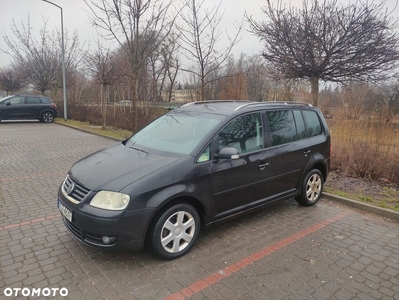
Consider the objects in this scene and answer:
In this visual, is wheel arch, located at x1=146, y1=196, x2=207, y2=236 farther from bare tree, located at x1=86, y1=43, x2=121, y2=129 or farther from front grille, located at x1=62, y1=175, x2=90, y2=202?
bare tree, located at x1=86, y1=43, x2=121, y2=129

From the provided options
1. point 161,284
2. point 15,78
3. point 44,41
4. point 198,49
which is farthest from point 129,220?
point 15,78

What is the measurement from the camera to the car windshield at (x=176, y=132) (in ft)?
11.1

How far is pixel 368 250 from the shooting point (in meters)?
3.31

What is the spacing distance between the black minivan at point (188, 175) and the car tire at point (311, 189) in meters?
0.02

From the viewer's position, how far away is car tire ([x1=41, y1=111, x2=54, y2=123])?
1755 centimetres

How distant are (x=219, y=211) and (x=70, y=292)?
176cm

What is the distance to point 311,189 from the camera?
4637 millimetres

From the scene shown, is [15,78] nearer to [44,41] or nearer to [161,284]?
[44,41]

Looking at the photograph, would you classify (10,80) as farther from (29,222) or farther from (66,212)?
(66,212)

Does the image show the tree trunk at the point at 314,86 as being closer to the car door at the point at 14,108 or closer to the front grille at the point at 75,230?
the front grille at the point at 75,230

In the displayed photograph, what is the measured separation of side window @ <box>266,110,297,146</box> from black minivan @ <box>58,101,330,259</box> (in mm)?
16

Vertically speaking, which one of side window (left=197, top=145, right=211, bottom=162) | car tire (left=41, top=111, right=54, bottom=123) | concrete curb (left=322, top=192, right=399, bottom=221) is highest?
side window (left=197, top=145, right=211, bottom=162)

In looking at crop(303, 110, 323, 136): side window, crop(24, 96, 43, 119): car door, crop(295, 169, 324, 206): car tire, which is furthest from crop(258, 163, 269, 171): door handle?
crop(24, 96, 43, 119): car door

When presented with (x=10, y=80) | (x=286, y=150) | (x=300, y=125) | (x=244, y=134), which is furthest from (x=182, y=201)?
(x=10, y=80)
